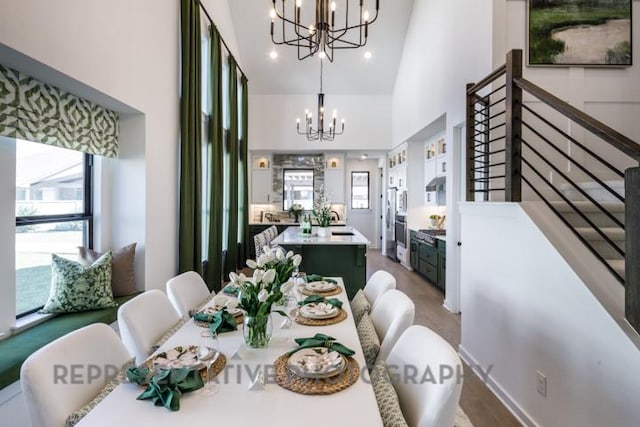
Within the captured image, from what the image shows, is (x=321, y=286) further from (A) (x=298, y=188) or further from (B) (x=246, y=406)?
(A) (x=298, y=188)

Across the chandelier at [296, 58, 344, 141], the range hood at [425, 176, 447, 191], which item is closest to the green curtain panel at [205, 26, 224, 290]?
the chandelier at [296, 58, 344, 141]

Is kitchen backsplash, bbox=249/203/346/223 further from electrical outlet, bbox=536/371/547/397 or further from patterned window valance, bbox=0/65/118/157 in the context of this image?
electrical outlet, bbox=536/371/547/397

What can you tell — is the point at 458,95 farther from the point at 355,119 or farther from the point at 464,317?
the point at 355,119

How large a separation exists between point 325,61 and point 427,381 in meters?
7.23

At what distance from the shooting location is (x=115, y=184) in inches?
125

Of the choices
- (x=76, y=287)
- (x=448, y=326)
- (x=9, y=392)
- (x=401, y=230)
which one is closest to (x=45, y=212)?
(x=76, y=287)

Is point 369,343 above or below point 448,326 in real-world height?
above

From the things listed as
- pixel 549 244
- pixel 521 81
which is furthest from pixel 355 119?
pixel 549 244

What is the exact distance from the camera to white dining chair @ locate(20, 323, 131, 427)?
1.11 metres

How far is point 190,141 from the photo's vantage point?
399 cm

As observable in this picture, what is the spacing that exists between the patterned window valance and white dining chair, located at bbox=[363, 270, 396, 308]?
260cm

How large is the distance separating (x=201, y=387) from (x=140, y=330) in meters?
0.71

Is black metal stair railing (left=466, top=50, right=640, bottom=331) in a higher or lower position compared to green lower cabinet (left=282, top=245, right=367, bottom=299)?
higher

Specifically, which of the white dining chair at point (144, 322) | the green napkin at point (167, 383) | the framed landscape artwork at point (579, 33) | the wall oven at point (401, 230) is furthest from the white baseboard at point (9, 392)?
the wall oven at point (401, 230)
